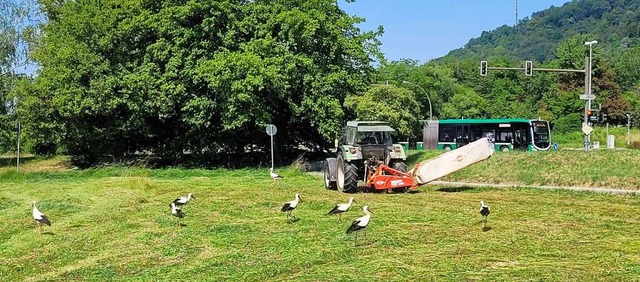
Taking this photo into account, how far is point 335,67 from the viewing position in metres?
34.0

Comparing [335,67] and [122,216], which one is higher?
[335,67]

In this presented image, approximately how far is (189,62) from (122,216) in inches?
771

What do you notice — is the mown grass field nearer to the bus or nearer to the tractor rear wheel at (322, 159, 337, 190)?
the tractor rear wheel at (322, 159, 337, 190)

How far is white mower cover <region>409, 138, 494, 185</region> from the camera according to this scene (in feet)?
66.9

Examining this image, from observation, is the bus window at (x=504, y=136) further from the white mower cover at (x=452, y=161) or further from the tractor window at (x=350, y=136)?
the tractor window at (x=350, y=136)

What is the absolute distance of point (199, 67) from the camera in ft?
108

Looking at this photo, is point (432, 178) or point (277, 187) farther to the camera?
point (277, 187)

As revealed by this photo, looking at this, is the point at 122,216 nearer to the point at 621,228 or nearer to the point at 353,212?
the point at 353,212

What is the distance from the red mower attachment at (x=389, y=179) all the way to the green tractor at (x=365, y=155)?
10.3 inches

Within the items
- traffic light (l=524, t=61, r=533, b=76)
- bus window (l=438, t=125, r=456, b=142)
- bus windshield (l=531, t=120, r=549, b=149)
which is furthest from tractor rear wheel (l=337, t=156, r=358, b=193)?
bus window (l=438, t=125, r=456, b=142)

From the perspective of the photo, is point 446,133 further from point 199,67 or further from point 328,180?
point 328,180

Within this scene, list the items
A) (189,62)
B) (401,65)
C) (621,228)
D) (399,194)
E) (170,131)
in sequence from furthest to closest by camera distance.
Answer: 1. (401,65)
2. (170,131)
3. (189,62)
4. (399,194)
5. (621,228)

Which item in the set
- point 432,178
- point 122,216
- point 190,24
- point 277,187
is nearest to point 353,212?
point 122,216

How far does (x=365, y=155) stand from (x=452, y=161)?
8.84ft
